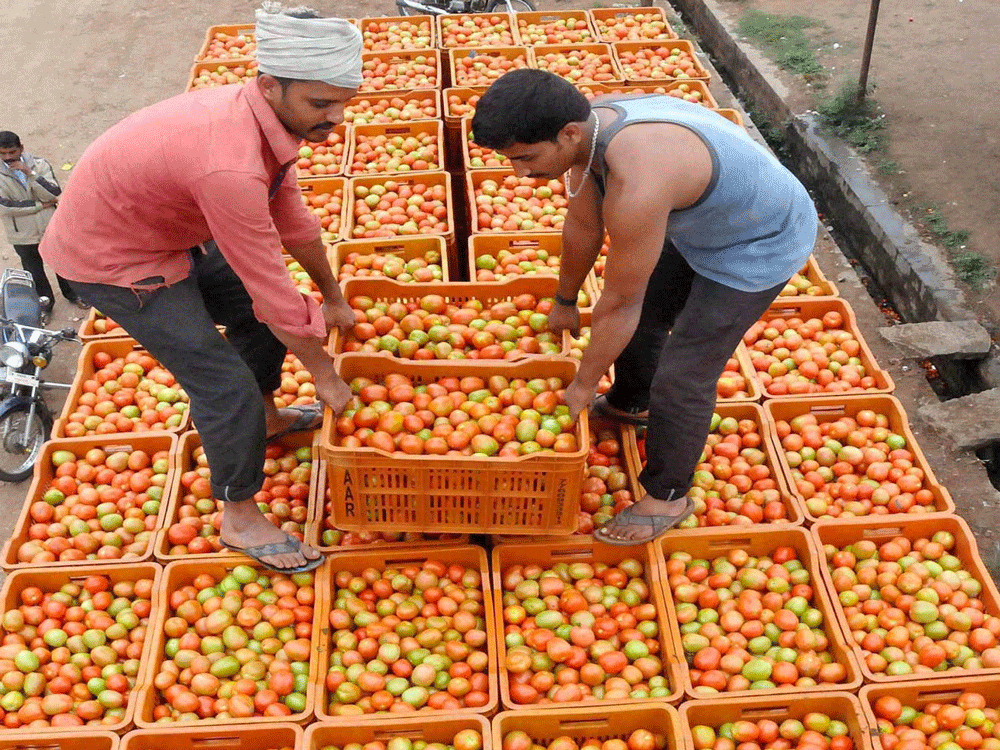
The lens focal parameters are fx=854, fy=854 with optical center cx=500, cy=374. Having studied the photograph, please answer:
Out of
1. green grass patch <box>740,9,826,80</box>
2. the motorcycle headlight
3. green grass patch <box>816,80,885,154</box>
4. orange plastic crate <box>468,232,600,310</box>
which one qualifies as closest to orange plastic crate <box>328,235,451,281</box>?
orange plastic crate <box>468,232,600,310</box>

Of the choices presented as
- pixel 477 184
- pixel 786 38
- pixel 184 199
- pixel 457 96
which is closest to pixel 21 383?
pixel 184 199

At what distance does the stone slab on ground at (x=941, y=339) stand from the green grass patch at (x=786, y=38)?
407 cm

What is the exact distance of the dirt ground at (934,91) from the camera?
260 inches

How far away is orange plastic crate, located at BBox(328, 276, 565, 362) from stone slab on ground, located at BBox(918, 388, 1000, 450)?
2.44 meters

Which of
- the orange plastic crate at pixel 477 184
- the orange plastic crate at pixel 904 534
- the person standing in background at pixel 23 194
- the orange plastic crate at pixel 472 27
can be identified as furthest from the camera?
the orange plastic crate at pixel 472 27

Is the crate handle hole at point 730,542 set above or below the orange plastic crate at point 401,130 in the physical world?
below

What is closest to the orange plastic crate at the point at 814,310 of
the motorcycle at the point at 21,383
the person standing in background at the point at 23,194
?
the motorcycle at the point at 21,383

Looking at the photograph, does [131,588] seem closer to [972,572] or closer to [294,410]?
[294,410]

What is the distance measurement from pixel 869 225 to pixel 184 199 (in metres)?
5.56

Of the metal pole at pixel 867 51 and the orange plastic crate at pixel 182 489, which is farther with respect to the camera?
the metal pole at pixel 867 51

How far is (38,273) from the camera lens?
6.17m

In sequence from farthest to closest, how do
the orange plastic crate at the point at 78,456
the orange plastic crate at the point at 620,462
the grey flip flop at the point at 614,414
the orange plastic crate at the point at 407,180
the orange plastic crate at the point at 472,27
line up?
the orange plastic crate at the point at 472,27, the orange plastic crate at the point at 407,180, the grey flip flop at the point at 614,414, the orange plastic crate at the point at 78,456, the orange plastic crate at the point at 620,462

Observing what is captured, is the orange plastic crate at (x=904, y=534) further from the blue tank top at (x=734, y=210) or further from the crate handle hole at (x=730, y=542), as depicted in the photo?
the blue tank top at (x=734, y=210)

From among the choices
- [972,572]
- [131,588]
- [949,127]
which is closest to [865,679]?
[972,572]
